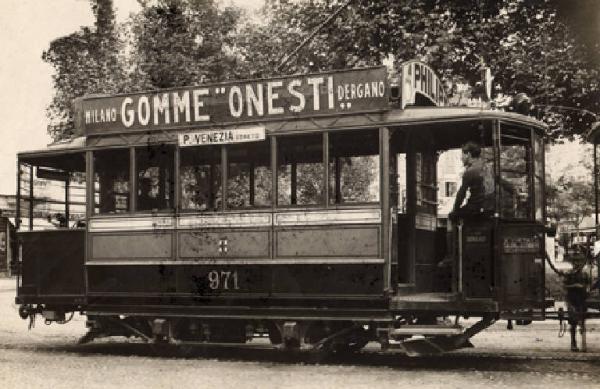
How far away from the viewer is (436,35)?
2003 centimetres

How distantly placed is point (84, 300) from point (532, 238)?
6079 mm

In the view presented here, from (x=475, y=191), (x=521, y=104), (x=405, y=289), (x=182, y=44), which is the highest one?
(x=182, y=44)

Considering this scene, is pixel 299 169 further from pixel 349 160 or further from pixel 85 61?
pixel 85 61

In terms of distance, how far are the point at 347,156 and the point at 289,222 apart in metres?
1.47

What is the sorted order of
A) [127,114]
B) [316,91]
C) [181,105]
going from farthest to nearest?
[127,114], [181,105], [316,91]

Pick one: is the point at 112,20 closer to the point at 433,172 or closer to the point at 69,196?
the point at 69,196

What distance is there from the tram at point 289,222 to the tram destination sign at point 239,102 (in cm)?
2

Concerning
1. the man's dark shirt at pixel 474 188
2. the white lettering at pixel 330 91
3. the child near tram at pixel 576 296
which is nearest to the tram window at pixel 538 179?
the man's dark shirt at pixel 474 188

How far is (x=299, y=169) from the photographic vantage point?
11.8 meters

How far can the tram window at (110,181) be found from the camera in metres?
12.3

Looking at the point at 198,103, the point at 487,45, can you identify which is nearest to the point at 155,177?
the point at 198,103

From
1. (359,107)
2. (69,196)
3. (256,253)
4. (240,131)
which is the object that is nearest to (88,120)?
(69,196)

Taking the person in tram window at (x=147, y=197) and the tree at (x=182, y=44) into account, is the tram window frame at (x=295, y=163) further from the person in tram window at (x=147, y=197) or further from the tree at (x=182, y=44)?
the tree at (x=182, y=44)

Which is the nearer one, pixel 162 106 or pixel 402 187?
pixel 402 187
